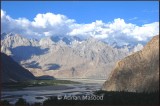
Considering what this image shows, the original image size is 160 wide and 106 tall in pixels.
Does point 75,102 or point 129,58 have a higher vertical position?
point 129,58

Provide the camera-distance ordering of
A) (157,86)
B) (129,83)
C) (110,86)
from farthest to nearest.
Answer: (110,86), (129,83), (157,86)

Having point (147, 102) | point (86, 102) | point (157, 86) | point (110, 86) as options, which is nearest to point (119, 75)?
point (110, 86)

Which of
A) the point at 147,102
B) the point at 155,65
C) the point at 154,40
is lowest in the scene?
the point at 147,102

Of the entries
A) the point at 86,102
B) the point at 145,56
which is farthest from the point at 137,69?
the point at 86,102

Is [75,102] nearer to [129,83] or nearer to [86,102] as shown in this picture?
[86,102]

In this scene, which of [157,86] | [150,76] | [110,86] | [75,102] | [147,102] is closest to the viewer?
[75,102]

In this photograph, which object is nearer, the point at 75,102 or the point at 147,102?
the point at 75,102

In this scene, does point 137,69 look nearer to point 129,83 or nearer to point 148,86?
point 129,83
